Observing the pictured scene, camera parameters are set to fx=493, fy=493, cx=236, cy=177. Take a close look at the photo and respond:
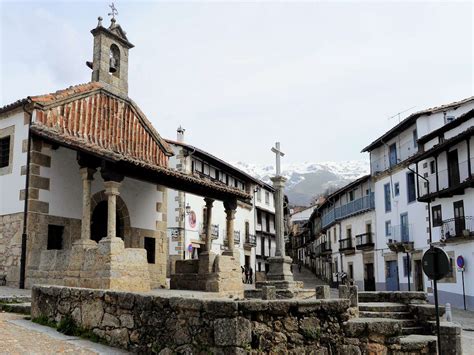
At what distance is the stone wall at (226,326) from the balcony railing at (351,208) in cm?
2857

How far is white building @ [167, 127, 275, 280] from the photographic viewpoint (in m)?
28.8

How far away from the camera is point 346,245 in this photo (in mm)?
37719

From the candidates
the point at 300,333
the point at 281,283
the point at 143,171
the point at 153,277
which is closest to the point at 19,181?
the point at 143,171

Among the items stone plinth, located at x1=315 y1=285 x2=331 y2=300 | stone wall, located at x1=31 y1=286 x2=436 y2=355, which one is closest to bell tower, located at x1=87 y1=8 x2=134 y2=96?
stone plinth, located at x1=315 y1=285 x2=331 y2=300

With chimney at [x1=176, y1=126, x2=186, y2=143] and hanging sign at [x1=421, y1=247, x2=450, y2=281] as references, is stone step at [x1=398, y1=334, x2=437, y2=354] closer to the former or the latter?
hanging sign at [x1=421, y1=247, x2=450, y2=281]

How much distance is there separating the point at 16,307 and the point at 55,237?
14.0 ft

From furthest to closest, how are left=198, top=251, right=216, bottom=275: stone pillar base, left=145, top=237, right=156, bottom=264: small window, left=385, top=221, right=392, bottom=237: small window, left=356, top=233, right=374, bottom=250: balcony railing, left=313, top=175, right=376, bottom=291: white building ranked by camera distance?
1. left=313, top=175, right=376, bottom=291: white building
2. left=356, top=233, right=374, bottom=250: balcony railing
3. left=385, top=221, right=392, bottom=237: small window
4. left=145, top=237, right=156, bottom=264: small window
5. left=198, top=251, right=216, bottom=275: stone pillar base

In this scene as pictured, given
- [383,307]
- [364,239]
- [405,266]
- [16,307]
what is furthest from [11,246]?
[364,239]

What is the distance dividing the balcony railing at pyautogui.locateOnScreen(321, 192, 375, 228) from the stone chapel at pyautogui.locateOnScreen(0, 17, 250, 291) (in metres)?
20.0

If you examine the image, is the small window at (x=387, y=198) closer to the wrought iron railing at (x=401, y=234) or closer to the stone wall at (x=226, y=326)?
the wrought iron railing at (x=401, y=234)

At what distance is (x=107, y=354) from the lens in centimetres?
581

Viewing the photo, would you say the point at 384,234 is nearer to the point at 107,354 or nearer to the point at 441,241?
the point at 441,241

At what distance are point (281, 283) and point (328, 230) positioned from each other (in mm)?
30725

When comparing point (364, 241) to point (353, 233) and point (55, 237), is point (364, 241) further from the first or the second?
point (55, 237)
